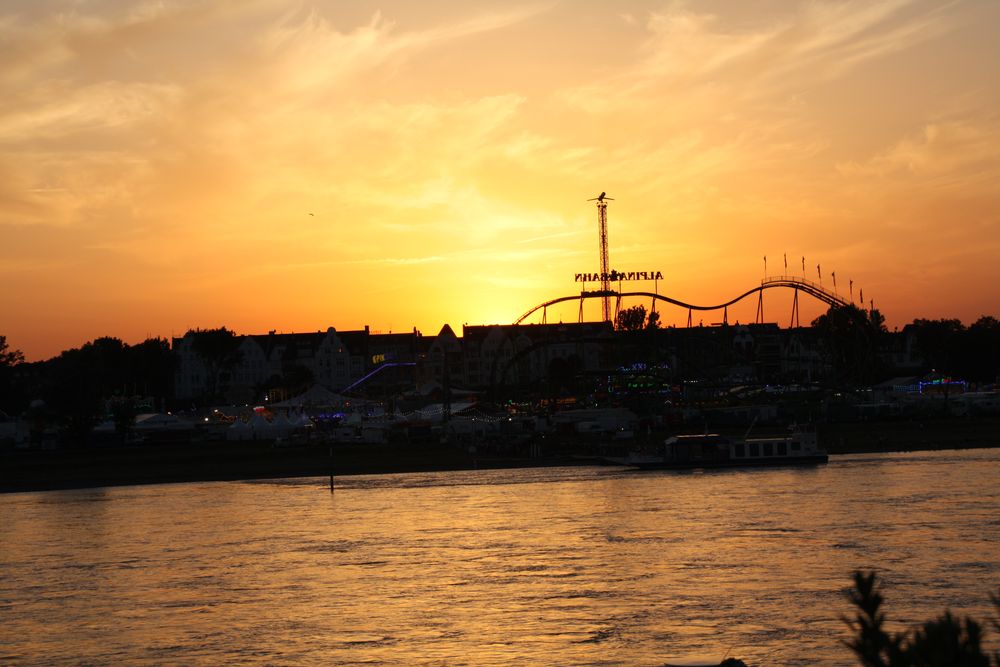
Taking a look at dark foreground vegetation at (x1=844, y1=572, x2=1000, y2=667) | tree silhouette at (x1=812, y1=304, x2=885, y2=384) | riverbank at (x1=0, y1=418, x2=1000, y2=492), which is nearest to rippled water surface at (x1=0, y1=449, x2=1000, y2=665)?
riverbank at (x1=0, y1=418, x2=1000, y2=492)

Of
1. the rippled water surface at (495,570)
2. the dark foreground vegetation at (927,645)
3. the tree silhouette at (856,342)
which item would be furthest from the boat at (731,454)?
the dark foreground vegetation at (927,645)

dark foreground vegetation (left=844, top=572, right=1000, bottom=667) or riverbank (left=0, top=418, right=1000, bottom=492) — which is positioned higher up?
dark foreground vegetation (left=844, top=572, right=1000, bottom=667)

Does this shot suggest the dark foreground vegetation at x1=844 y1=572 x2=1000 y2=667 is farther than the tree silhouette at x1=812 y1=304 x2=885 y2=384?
No

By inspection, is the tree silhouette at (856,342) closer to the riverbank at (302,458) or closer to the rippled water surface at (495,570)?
the riverbank at (302,458)

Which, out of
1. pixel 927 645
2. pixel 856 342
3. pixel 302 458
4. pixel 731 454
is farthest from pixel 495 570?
pixel 856 342

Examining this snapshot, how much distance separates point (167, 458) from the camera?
111688mm

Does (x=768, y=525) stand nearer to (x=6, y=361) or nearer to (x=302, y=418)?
(x=302, y=418)

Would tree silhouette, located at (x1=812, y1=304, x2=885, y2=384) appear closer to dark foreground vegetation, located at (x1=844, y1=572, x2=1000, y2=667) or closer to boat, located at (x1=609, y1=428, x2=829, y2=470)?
boat, located at (x1=609, y1=428, x2=829, y2=470)

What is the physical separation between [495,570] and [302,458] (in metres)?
64.8

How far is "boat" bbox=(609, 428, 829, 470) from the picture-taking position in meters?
90.9

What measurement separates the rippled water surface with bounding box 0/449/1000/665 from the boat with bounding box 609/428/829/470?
1316cm

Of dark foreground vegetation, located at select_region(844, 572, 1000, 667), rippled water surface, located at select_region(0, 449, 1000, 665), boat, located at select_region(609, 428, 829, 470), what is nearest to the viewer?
dark foreground vegetation, located at select_region(844, 572, 1000, 667)

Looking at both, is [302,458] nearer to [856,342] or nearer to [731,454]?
[731,454]

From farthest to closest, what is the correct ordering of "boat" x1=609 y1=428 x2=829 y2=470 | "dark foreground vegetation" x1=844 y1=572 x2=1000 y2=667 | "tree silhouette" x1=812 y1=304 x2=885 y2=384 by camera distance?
"tree silhouette" x1=812 y1=304 x2=885 y2=384 < "boat" x1=609 y1=428 x2=829 y2=470 < "dark foreground vegetation" x1=844 y1=572 x2=1000 y2=667
